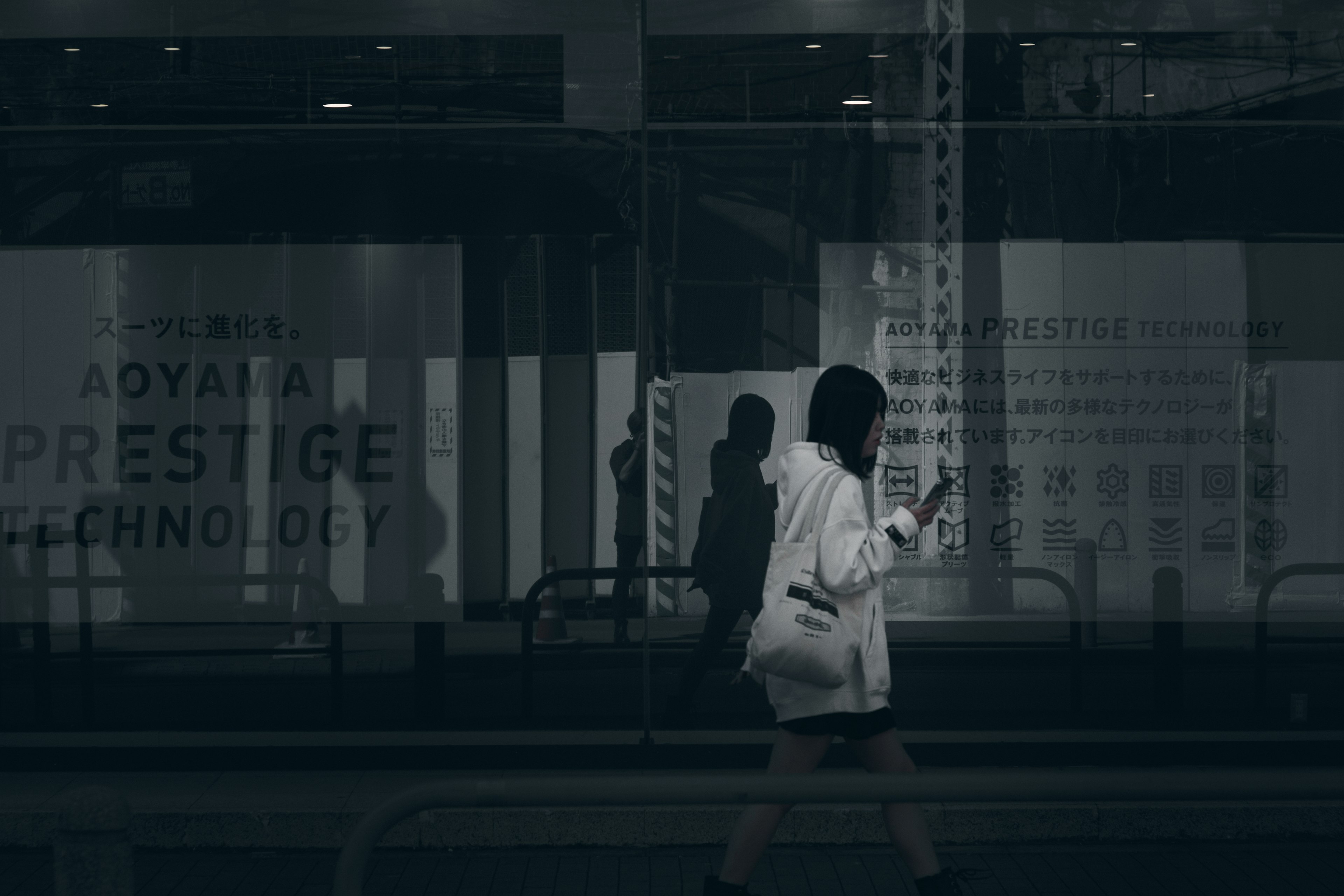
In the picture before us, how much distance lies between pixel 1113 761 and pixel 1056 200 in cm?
272

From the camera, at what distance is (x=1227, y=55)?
23.9ft

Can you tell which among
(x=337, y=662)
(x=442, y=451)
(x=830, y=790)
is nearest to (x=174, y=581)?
(x=337, y=662)

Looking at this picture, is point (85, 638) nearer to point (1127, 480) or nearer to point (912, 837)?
point (912, 837)

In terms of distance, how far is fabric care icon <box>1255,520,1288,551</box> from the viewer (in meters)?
7.31

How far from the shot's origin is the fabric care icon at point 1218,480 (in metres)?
7.27

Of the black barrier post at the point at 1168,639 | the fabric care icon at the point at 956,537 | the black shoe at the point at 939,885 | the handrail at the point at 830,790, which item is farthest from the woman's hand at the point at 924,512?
the black barrier post at the point at 1168,639

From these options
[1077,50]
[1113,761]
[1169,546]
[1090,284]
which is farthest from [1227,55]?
[1113,761]

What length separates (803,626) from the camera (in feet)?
14.8

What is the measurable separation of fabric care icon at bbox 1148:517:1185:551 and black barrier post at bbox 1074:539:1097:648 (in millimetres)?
288

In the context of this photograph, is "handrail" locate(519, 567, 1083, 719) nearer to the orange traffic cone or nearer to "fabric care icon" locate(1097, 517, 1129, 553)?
the orange traffic cone

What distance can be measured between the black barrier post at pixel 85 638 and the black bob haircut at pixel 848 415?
4221 mm

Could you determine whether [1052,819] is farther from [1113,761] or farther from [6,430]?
[6,430]

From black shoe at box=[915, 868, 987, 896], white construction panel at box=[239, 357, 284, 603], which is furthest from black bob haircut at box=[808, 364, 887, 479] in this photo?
white construction panel at box=[239, 357, 284, 603]

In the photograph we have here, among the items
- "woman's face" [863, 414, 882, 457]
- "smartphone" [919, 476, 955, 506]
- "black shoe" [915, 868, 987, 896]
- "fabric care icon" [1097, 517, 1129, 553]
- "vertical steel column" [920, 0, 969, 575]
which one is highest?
"vertical steel column" [920, 0, 969, 575]
